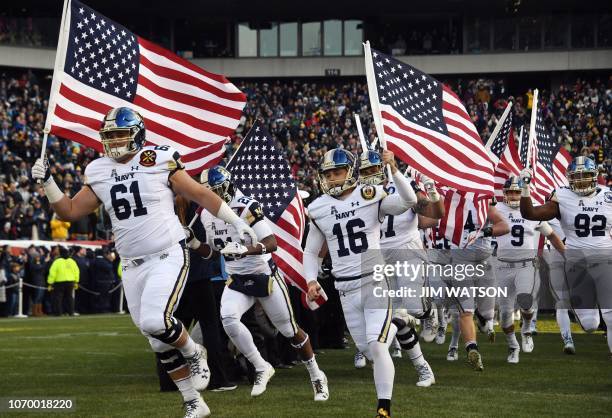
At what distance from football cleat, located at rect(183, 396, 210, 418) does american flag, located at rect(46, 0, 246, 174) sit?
259cm

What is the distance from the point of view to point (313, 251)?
9773 mm

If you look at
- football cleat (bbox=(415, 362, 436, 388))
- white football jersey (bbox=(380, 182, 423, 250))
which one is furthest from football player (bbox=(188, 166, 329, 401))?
white football jersey (bbox=(380, 182, 423, 250))

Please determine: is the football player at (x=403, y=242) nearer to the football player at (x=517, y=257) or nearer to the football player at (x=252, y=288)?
the football player at (x=252, y=288)

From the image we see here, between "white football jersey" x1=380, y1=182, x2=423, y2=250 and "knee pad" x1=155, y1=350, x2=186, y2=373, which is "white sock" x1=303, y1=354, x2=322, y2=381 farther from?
"white football jersey" x1=380, y1=182, x2=423, y2=250

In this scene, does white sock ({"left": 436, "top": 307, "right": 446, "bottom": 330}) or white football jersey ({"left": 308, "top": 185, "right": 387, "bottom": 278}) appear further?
white sock ({"left": 436, "top": 307, "right": 446, "bottom": 330})

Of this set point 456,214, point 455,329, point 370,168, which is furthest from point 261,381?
point 456,214

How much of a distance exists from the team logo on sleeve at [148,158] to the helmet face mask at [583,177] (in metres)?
5.11

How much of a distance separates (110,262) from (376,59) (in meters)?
17.0

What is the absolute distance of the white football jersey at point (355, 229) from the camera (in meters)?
9.37

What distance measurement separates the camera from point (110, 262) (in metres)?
26.9

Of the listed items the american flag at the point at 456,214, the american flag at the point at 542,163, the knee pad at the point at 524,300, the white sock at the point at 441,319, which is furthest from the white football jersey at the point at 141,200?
the american flag at the point at 542,163

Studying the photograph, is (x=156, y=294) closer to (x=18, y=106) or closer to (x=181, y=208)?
(x=181, y=208)

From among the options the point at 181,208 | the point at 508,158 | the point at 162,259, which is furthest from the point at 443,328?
the point at 162,259

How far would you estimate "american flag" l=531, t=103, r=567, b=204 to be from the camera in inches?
663
